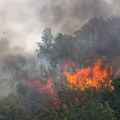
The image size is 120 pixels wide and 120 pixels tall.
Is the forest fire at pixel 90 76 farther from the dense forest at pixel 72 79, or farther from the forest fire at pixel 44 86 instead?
the forest fire at pixel 44 86

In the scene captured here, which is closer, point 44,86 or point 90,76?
point 44,86

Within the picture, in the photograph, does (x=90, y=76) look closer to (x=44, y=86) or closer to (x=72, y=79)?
(x=72, y=79)

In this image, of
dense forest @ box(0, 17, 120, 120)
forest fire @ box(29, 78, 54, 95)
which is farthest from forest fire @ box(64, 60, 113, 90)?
forest fire @ box(29, 78, 54, 95)

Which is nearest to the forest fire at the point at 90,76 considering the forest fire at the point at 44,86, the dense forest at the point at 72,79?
the dense forest at the point at 72,79

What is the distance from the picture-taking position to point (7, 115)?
361ft

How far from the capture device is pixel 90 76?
136 m

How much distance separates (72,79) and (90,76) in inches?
300

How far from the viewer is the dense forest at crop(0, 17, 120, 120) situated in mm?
110688

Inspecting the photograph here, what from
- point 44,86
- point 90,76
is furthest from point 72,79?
point 44,86

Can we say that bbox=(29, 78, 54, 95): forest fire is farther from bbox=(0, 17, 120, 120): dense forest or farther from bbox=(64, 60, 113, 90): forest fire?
bbox=(64, 60, 113, 90): forest fire

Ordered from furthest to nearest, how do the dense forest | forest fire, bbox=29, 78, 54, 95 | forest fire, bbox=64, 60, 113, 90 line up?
forest fire, bbox=64, 60, 113, 90 → forest fire, bbox=29, 78, 54, 95 → the dense forest

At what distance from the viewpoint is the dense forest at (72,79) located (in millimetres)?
110688

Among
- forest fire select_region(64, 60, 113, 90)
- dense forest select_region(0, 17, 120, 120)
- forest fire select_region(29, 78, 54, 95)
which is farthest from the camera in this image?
forest fire select_region(64, 60, 113, 90)

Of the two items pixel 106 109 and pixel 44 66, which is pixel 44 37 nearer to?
pixel 44 66
